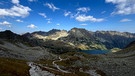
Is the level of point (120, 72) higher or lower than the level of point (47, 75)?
lower

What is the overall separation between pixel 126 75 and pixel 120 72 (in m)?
5.45

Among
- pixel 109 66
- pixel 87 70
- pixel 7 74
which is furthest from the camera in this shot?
pixel 109 66

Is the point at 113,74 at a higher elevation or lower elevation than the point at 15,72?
lower

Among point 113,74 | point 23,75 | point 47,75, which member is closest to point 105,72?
point 113,74

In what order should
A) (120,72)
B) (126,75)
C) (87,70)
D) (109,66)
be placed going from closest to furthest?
(126,75) → (120,72) → (87,70) → (109,66)

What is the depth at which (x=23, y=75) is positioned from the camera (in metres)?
40.8

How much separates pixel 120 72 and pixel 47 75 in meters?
44.4

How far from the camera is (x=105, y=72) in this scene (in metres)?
81.6

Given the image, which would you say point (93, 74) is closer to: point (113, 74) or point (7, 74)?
point (113, 74)

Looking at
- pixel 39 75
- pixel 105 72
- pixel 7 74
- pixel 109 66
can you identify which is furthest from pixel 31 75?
pixel 109 66

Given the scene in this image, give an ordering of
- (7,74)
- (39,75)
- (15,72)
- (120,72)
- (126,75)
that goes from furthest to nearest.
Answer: (120,72)
(126,75)
(39,75)
(15,72)
(7,74)

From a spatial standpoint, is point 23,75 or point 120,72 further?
point 120,72

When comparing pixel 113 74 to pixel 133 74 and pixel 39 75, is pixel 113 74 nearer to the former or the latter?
pixel 133 74

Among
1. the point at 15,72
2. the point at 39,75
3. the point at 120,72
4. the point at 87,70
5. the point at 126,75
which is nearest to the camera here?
the point at 15,72
